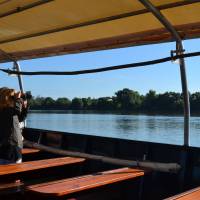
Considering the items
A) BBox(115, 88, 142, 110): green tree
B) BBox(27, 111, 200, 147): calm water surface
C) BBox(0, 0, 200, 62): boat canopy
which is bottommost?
BBox(27, 111, 200, 147): calm water surface

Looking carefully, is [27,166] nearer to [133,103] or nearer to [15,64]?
[15,64]

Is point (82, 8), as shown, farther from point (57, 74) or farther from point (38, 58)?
point (38, 58)

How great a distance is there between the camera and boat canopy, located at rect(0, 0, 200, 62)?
406 cm

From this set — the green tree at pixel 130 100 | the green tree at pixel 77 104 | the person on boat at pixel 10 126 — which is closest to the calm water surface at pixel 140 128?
the green tree at pixel 77 104

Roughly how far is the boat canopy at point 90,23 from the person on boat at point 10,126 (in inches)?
37.3

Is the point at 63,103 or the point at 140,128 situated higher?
the point at 63,103

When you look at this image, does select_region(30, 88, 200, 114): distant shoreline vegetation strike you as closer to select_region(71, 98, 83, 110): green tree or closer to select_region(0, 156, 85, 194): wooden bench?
select_region(71, 98, 83, 110): green tree

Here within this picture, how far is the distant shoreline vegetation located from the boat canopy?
2.86 m

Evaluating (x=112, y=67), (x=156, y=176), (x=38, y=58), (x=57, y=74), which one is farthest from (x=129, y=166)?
(x=38, y=58)

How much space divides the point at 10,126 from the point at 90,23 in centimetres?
159

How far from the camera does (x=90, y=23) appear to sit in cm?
464

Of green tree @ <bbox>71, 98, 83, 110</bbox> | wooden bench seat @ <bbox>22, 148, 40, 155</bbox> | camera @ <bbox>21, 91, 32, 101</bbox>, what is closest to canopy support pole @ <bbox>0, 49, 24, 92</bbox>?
camera @ <bbox>21, 91, 32, 101</bbox>

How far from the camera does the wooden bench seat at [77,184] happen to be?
10.00 ft

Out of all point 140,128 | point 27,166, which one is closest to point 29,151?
point 27,166
